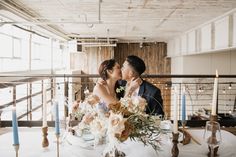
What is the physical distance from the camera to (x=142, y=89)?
3.01 m

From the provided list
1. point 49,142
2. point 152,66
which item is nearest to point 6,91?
point 49,142

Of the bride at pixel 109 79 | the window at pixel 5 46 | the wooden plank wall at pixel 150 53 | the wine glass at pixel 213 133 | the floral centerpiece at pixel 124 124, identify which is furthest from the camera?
the wooden plank wall at pixel 150 53

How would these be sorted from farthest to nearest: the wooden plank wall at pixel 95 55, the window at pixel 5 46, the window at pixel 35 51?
the wooden plank wall at pixel 95 55 → the window at pixel 35 51 → the window at pixel 5 46

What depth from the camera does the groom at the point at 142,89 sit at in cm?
279

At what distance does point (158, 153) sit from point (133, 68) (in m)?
1.55

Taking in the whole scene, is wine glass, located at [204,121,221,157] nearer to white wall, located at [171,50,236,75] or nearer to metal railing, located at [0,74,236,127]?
metal railing, located at [0,74,236,127]

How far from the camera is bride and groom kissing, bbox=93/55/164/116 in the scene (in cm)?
285

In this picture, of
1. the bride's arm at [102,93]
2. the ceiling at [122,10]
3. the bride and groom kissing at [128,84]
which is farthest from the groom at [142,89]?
the ceiling at [122,10]

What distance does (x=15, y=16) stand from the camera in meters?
5.10

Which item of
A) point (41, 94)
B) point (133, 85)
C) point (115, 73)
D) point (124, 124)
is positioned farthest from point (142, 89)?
point (41, 94)

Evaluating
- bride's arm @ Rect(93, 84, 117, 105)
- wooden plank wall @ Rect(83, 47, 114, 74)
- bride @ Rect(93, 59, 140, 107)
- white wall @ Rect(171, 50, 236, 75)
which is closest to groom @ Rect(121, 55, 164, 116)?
bride @ Rect(93, 59, 140, 107)

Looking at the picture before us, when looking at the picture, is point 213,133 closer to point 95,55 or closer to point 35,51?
point 35,51

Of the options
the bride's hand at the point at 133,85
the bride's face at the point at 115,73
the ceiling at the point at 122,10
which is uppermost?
the ceiling at the point at 122,10

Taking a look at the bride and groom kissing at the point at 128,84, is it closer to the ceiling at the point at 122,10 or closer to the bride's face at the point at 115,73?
the bride's face at the point at 115,73
